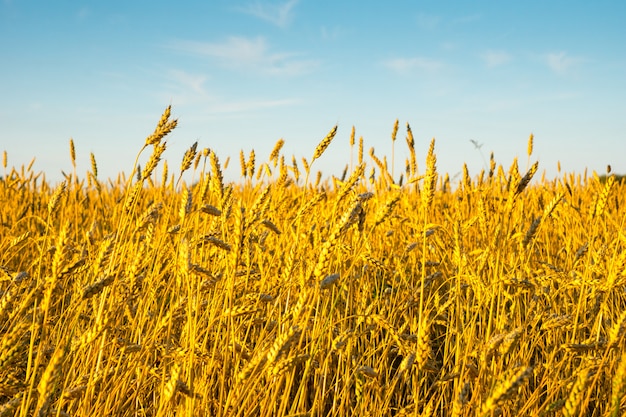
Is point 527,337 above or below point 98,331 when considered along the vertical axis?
below

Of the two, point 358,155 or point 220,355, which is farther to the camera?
point 358,155

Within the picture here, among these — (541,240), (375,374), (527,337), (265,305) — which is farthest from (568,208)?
(375,374)

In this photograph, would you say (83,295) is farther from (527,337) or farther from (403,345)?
(527,337)

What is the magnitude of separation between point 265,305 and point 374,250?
43.3 inches

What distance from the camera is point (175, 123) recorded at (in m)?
1.29

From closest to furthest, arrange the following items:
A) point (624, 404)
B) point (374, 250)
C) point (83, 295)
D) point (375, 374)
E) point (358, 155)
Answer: point (83, 295)
point (375, 374)
point (624, 404)
point (358, 155)
point (374, 250)

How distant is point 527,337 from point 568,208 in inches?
66.0

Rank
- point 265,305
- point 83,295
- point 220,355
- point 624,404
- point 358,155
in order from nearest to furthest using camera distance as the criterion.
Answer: point 83,295 → point 220,355 → point 624,404 → point 265,305 → point 358,155

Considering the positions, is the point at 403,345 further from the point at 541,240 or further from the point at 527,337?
the point at 541,240

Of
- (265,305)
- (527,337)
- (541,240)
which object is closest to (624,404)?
(527,337)

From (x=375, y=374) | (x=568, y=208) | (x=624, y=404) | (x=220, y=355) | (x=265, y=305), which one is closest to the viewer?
(x=375, y=374)

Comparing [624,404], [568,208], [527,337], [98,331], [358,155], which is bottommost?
[624,404]

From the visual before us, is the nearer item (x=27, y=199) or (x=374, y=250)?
(x=374, y=250)

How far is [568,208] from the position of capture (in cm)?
308
